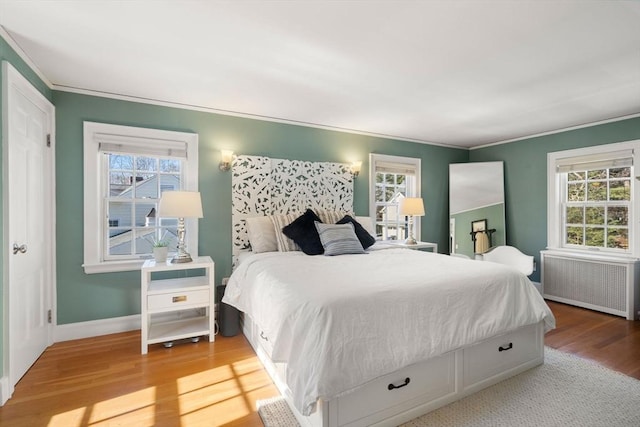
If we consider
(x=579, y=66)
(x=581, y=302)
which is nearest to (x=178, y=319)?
(x=579, y=66)

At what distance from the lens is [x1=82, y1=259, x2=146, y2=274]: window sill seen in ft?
9.62

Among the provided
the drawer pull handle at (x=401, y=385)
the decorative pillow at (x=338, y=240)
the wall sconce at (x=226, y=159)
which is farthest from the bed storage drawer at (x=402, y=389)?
the wall sconce at (x=226, y=159)

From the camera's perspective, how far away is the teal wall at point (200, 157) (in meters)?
2.88

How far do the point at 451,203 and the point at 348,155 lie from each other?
205 centimetres

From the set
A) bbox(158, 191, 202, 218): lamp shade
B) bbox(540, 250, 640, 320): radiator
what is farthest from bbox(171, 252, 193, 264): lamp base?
bbox(540, 250, 640, 320): radiator

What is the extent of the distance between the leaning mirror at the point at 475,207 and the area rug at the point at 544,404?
2711 mm

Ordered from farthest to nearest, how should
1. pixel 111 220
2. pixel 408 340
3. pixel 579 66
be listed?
pixel 111 220, pixel 579 66, pixel 408 340

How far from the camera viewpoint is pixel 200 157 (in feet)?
11.1

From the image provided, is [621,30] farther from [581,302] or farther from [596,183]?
[581,302]

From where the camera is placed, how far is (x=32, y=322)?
A: 2426 millimetres

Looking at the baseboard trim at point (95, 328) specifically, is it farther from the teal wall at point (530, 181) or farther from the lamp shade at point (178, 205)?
the teal wall at point (530, 181)

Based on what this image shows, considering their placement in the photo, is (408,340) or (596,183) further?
(596,183)

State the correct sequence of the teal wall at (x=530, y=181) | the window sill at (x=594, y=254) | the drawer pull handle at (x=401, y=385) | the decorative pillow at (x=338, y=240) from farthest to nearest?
the teal wall at (x=530, y=181), the window sill at (x=594, y=254), the decorative pillow at (x=338, y=240), the drawer pull handle at (x=401, y=385)

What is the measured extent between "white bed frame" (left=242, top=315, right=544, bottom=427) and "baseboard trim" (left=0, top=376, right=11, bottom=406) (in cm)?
161
